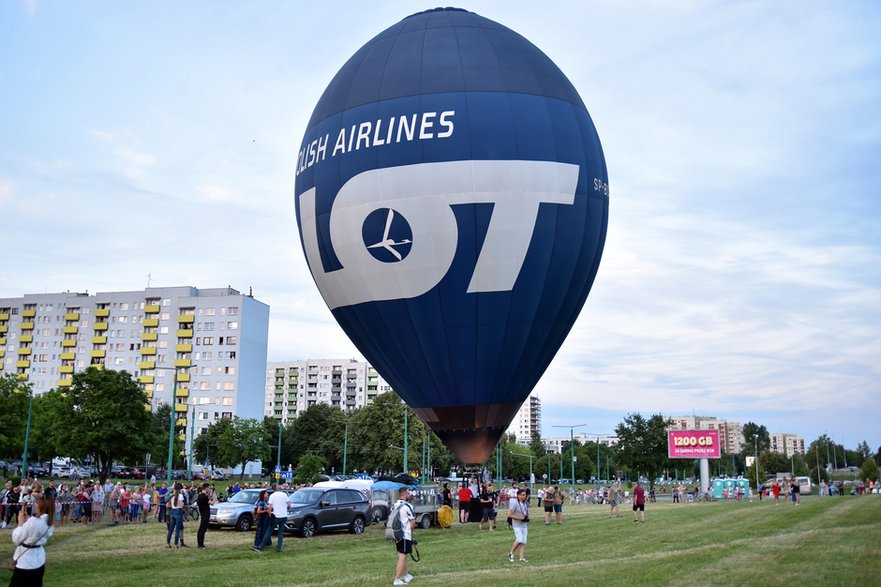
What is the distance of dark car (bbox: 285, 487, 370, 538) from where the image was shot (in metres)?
25.8

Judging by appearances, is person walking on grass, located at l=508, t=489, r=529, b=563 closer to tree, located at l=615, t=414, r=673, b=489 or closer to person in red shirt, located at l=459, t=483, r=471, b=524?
person in red shirt, located at l=459, t=483, r=471, b=524

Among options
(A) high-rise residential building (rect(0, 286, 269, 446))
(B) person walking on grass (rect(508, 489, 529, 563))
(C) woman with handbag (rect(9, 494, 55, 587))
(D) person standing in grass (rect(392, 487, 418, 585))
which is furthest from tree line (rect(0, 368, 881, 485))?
(C) woman with handbag (rect(9, 494, 55, 587))

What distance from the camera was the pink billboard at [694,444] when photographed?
78625mm

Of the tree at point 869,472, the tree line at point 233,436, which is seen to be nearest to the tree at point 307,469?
the tree line at point 233,436

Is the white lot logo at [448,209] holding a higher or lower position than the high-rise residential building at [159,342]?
lower

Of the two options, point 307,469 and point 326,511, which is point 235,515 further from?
point 307,469

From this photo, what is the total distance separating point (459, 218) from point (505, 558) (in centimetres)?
1053

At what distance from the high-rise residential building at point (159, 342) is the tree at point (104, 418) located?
5035 cm

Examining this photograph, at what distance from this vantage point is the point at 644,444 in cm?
8556

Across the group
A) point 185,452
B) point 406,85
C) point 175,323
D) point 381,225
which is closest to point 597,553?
point 381,225

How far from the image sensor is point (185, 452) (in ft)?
371

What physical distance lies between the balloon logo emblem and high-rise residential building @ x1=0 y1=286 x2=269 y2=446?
9877cm

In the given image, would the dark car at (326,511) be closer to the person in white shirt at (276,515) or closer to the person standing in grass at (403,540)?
the person in white shirt at (276,515)

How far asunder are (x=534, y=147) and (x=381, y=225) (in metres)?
5.35
